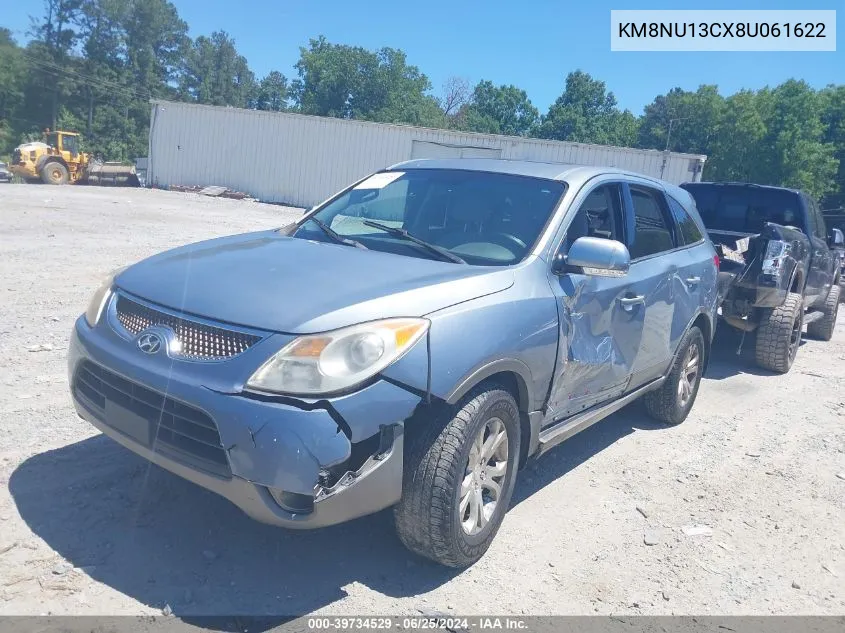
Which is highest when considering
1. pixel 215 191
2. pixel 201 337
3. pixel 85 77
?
pixel 85 77

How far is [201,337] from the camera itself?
114 inches

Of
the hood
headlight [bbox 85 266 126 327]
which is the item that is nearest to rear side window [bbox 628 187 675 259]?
the hood

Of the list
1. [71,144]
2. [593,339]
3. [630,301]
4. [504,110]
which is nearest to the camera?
[593,339]

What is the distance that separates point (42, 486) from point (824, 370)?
26.4 ft

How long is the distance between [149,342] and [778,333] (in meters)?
6.70

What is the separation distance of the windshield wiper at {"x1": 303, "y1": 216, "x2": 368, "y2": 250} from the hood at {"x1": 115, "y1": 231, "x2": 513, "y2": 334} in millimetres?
123

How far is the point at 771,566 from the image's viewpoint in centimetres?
370

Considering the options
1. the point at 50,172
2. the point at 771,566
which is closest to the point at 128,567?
the point at 771,566

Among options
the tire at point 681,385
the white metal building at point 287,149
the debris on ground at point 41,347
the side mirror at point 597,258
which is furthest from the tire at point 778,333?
the white metal building at point 287,149

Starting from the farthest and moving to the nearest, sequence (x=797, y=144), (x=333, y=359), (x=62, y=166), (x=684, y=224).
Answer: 1. (x=797, y=144)
2. (x=62, y=166)
3. (x=684, y=224)
4. (x=333, y=359)

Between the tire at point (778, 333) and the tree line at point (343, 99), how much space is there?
46768 mm

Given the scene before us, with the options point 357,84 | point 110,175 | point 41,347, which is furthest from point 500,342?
point 357,84

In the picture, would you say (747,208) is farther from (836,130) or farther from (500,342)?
(836,130)

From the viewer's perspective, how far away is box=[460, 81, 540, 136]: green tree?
67438mm
